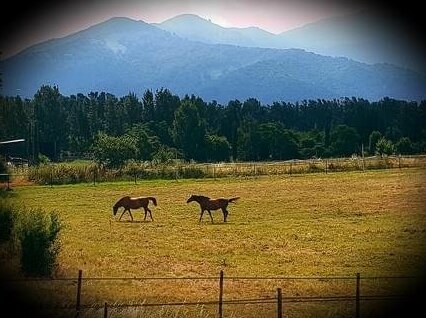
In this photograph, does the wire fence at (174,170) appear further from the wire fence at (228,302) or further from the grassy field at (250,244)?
the wire fence at (228,302)

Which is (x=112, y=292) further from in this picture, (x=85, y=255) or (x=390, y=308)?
(x=390, y=308)

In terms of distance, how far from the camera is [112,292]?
8.73 meters

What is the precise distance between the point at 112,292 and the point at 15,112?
38312mm

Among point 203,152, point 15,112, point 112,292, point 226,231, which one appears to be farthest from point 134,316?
point 203,152

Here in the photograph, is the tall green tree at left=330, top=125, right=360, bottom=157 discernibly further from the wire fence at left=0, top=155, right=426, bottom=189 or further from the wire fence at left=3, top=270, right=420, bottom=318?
the wire fence at left=3, top=270, right=420, bottom=318

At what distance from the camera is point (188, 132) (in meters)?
61.9

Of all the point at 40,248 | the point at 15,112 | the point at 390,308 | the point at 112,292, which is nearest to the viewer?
the point at 390,308

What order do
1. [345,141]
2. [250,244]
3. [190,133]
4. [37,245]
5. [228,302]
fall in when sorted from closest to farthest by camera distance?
[228,302] < [37,245] < [250,244] < [345,141] < [190,133]

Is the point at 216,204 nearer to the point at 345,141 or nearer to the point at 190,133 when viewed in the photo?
the point at 345,141

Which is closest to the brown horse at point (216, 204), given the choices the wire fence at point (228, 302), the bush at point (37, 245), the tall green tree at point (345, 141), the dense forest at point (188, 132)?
the wire fence at point (228, 302)

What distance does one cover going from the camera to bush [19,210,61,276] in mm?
9438

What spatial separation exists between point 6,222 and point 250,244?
596 centimetres

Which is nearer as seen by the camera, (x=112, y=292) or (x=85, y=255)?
(x=112, y=292)

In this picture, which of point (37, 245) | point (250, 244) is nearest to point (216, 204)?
point (250, 244)
